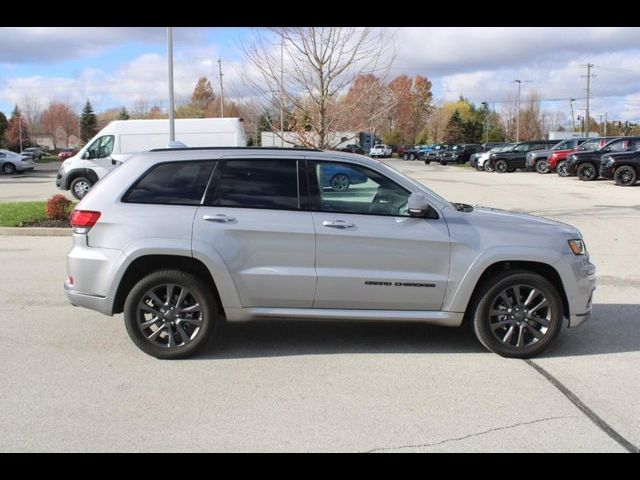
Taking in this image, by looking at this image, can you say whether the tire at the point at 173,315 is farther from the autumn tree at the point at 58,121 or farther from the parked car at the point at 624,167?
the autumn tree at the point at 58,121

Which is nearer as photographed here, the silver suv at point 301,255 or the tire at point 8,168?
the silver suv at point 301,255

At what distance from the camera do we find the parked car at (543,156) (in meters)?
32.6

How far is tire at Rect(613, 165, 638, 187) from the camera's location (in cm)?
2364

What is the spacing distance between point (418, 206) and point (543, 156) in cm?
3157

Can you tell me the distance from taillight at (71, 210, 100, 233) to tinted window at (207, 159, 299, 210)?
3.20ft

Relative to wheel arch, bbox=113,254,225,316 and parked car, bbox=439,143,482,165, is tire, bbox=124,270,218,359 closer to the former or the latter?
wheel arch, bbox=113,254,225,316

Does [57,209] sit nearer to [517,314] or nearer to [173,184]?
[173,184]

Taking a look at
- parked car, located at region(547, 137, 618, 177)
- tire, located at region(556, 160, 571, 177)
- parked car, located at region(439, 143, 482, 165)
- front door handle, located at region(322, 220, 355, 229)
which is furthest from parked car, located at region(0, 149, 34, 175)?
front door handle, located at region(322, 220, 355, 229)

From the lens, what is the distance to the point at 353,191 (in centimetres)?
534

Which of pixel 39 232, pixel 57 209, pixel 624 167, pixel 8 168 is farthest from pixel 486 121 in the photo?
pixel 39 232

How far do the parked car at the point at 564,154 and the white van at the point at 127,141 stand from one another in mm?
17060

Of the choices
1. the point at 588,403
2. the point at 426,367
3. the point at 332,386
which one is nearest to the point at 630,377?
the point at 588,403

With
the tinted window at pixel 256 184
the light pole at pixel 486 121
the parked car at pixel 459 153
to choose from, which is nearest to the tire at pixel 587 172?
the parked car at pixel 459 153
